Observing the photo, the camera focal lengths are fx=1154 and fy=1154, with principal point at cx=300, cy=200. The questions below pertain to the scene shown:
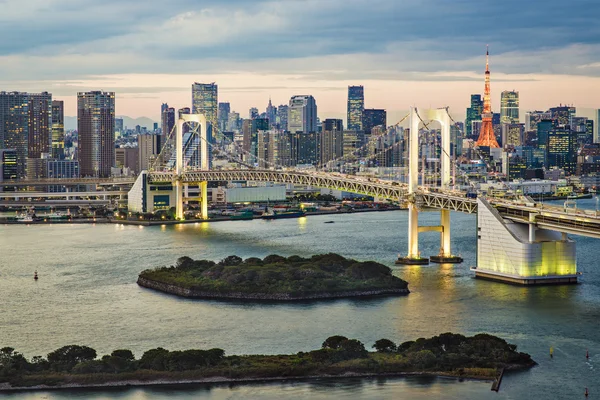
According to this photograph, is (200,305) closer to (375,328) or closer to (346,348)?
(375,328)

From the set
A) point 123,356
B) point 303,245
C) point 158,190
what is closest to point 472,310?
point 123,356

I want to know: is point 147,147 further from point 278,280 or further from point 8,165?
point 278,280

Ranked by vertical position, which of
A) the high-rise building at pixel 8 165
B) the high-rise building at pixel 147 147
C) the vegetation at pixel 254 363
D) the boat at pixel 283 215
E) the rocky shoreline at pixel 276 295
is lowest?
the vegetation at pixel 254 363

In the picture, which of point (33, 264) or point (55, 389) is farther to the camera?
point (33, 264)

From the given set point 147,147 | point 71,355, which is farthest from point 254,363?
point 147,147

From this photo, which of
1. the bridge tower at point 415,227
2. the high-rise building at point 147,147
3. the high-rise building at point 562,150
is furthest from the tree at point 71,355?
the high-rise building at point 562,150

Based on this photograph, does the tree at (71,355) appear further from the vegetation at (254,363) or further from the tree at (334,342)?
the tree at (334,342)

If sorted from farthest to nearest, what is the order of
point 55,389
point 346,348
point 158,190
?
point 158,190 → point 346,348 → point 55,389

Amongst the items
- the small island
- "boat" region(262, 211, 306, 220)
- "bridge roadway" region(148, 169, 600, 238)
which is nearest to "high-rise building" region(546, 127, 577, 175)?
"boat" region(262, 211, 306, 220)
